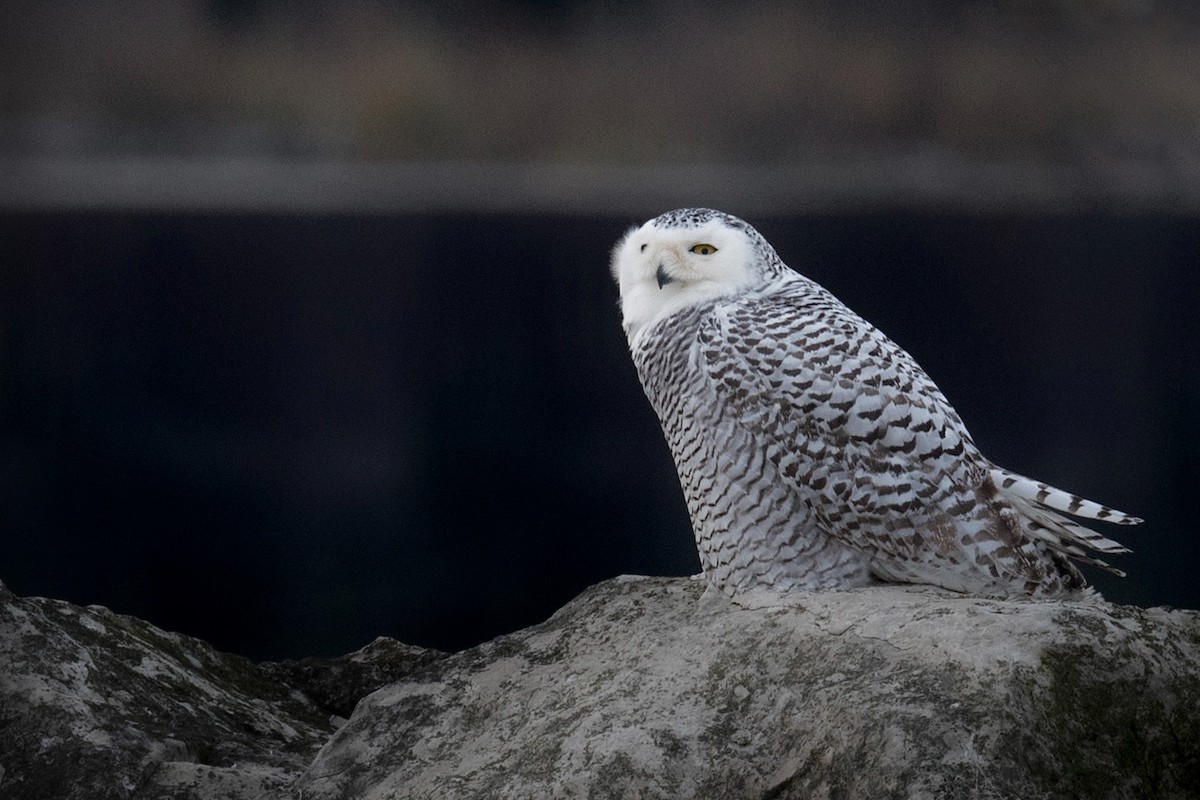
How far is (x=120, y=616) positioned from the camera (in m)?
2.64

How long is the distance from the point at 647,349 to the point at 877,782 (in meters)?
0.82

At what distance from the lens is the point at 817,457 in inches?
76.7

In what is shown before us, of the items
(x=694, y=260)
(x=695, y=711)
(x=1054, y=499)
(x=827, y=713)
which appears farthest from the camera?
(x=694, y=260)

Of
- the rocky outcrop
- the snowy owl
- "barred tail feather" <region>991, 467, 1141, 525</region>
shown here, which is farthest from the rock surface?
"barred tail feather" <region>991, 467, 1141, 525</region>

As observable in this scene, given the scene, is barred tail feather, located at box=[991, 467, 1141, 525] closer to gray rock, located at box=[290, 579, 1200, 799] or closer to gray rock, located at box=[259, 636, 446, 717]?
gray rock, located at box=[290, 579, 1200, 799]

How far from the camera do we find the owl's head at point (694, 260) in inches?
82.3

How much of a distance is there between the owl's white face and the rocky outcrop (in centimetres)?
50

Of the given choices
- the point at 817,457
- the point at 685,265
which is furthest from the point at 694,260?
the point at 817,457

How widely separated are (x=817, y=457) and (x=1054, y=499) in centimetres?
38

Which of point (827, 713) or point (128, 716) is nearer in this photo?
point (827, 713)

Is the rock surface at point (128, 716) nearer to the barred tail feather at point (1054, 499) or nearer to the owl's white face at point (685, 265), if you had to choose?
the owl's white face at point (685, 265)

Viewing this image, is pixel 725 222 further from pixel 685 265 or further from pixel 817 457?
pixel 817 457

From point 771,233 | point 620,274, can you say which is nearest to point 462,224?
point 771,233

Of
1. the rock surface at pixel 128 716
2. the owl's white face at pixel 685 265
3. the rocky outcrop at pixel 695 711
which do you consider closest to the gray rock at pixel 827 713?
the rocky outcrop at pixel 695 711
